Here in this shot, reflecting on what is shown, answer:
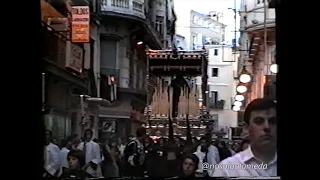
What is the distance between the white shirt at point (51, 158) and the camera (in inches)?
95.4

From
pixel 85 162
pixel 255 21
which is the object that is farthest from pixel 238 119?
pixel 85 162

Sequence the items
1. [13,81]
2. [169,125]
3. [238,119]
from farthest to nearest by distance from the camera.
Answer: [169,125] → [238,119] → [13,81]

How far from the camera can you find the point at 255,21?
278 centimetres

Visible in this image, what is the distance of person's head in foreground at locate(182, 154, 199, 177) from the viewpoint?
2.46m

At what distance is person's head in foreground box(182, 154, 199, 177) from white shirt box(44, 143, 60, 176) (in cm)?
57

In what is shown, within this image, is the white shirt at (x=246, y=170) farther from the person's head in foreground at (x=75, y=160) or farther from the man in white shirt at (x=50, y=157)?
the man in white shirt at (x=50, y=157)

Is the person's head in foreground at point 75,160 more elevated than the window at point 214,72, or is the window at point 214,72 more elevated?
the window at point 214,72

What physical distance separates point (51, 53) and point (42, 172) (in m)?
0.54

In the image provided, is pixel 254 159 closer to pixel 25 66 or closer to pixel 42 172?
pixel 42 172

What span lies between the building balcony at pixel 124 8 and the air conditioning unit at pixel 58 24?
0.62ft

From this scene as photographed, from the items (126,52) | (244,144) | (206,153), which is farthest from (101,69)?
(244,144)

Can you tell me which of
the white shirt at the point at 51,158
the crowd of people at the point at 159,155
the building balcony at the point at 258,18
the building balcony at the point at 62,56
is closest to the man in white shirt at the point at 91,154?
the crowd of people at the point at 159,155

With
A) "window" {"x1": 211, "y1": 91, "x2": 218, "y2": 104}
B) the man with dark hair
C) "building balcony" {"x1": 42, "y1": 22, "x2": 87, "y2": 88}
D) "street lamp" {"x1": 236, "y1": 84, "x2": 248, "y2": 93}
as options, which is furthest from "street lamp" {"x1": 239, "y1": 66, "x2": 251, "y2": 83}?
"building balcony" {"x1": 42, "y1": 22, "x2": 87, "y2": 88}

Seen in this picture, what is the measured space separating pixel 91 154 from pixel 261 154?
0.77m
